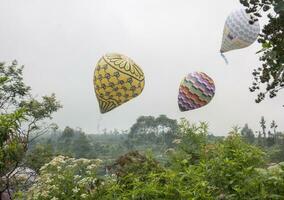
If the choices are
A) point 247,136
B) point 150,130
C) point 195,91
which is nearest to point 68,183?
point 247,136

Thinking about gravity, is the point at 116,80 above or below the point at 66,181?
above

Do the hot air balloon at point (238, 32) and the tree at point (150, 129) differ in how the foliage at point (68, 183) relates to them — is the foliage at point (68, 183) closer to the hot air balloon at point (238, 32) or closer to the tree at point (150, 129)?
the hot air balloon at point (238, 32)

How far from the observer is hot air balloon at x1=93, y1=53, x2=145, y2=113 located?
20.4 metres

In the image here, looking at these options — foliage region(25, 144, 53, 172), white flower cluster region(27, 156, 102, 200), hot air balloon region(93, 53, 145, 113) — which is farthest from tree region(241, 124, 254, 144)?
foliage region(25, 144, 53, 172)

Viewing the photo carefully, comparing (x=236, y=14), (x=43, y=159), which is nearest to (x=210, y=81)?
(x=236, y=14)

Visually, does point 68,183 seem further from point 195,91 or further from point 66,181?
point 195,91

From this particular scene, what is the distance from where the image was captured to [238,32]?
22.9 m

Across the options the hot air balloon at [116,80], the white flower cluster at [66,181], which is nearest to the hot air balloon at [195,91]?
the hot air balloon at [116,80]

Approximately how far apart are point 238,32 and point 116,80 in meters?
6.62

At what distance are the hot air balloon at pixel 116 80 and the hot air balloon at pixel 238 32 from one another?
5.24 meters

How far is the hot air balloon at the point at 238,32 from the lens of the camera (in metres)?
22.4

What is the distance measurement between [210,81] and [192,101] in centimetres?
144

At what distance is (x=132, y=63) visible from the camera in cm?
2092

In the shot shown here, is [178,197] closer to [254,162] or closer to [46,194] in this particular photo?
[254,162]
